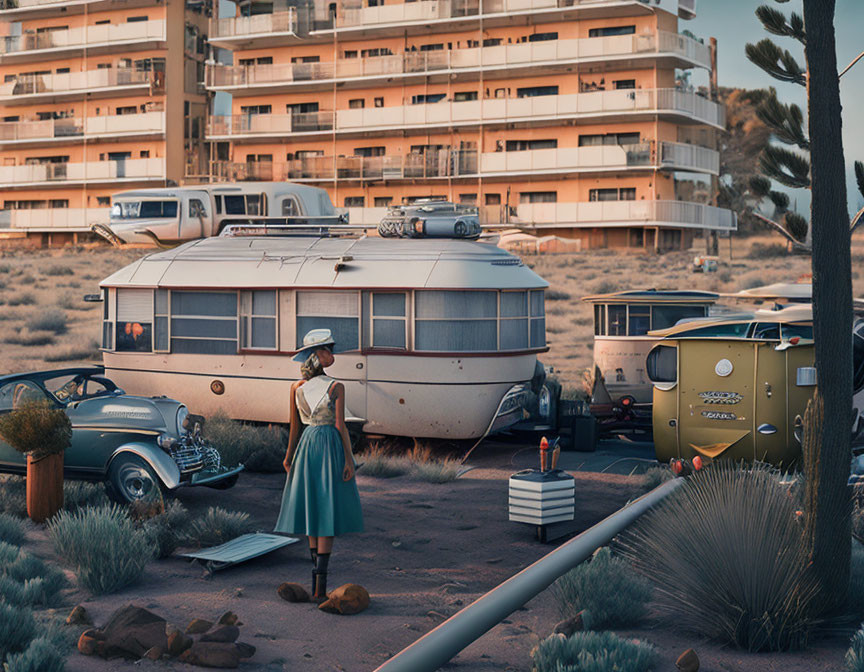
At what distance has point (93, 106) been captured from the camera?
6050cm

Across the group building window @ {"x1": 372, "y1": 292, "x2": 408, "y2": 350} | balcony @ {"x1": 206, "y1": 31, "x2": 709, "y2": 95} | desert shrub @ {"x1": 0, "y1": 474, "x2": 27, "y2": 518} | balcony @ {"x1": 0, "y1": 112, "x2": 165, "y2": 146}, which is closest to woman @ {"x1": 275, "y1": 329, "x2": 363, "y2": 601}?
desert shrub @ {"x1": 0, "y1": 474, "x2": 27, "y2": 518}

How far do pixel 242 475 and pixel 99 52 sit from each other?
51813 mm

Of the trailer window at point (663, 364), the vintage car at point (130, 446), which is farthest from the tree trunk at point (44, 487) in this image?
the trailer window at point (663, 364)

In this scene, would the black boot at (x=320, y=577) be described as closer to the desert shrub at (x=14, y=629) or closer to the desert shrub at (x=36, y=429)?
the desert shrub at (x=14, y=629)

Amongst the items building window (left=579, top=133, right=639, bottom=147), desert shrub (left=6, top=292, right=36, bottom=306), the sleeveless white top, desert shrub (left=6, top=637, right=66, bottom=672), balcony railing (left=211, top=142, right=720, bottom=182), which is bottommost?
desert shrub (left=6, top=637, right=66, bottom=672)

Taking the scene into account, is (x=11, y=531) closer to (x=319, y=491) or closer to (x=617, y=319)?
(x=319, y=491)

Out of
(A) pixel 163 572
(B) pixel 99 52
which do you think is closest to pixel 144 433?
(A) pixel 163 572

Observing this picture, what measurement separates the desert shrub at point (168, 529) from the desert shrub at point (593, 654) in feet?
14.0

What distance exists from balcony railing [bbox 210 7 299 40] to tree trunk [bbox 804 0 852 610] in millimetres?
49346

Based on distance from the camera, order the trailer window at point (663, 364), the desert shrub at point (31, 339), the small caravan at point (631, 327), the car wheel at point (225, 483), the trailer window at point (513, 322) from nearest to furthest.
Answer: the car wheel at point (225, 483), the trailer window at point (663, 364), the trailer window at point (513, 322), the small caravan at point (631, 327), the desert shrub at point (31, 339)

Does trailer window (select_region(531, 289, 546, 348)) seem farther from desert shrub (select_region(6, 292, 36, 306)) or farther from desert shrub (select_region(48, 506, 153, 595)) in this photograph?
desert shrub (select_region(6, 292, 36, 306))

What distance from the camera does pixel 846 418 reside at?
312 inches

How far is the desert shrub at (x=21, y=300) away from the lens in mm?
36438

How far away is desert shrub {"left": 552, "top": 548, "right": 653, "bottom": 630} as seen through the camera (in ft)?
26.2
